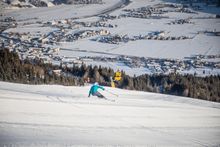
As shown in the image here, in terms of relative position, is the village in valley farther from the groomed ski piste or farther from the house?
the groomed ski piste

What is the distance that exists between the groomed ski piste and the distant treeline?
12.5 ft

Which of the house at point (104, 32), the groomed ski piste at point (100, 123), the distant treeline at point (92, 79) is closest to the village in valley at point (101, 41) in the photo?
the house at point (104, 32)

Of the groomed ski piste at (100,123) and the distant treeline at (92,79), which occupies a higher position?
the groomed ski piste at (100,123)

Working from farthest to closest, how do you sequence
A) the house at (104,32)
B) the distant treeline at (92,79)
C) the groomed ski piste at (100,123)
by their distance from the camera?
1. the house at (104,32)
2. the distant treeline at (92,79)
3. the groomed ski piste at (100,123)

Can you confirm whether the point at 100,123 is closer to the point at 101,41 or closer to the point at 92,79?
the point at 92,79

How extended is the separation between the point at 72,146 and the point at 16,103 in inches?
112

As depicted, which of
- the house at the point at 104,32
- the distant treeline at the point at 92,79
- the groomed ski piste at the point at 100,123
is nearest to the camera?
the groomed ski piste at the point at 100,123

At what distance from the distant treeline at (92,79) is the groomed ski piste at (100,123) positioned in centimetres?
381

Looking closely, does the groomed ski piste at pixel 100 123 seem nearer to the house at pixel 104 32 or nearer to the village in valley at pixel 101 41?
the village in valley at pixel 101 41

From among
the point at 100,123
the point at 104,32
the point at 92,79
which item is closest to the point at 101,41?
the point at 104,32

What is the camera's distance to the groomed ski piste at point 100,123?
6.19 meters

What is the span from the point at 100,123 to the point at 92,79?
10.7 m

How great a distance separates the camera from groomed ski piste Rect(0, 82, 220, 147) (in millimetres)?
6190

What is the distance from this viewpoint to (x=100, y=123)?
296 inches
